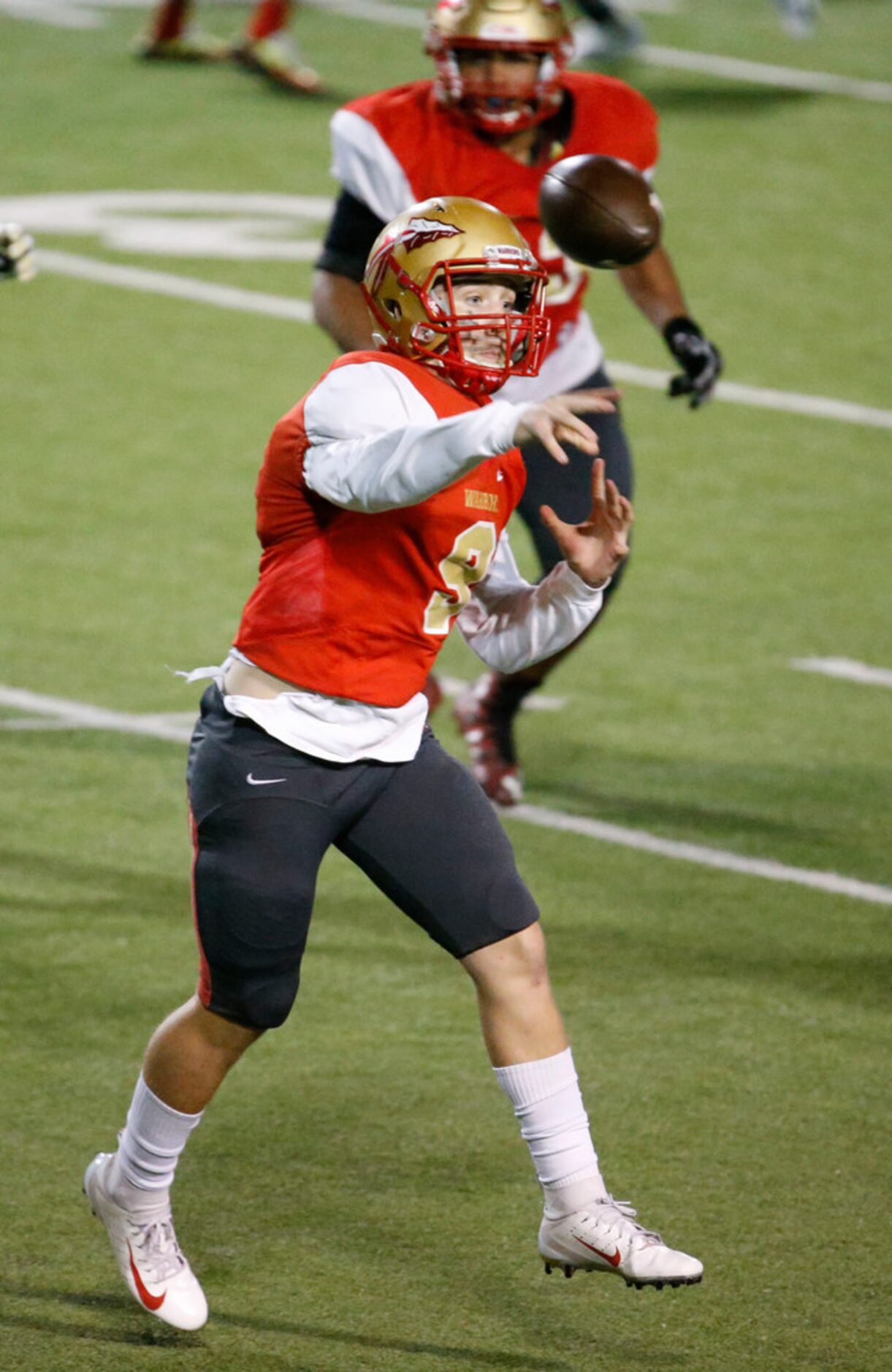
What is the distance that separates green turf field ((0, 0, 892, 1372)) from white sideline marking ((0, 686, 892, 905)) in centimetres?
5

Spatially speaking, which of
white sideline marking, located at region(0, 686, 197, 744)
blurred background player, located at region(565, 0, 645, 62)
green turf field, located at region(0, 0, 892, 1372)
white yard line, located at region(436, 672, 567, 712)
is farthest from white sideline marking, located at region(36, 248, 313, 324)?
blurred background player, located at region(565, 0, 645, 62)

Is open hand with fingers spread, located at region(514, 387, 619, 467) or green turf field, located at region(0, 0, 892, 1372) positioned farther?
green turf field, located at region(0, 0, 892, 1372)

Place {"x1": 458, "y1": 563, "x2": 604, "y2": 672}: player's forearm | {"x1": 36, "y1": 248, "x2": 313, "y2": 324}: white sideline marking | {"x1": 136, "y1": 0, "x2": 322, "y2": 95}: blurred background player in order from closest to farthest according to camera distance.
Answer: {"x1": 458, "y1": 563, "x2": 604, "y2": 672}: player's forearm → {"x1": 36, "y1": 248, "x2": 313, "y2": 324}: white sideline marking → {"x1": 136, "y1": 0, "x2": 322, "y2": 95}: blurred background player

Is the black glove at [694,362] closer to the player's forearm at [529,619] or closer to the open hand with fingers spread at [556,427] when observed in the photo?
the player's forearm at [529,619]

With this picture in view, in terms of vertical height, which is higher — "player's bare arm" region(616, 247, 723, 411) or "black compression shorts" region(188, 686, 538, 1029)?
"black compression shorts" region(188, 686, 538, 1029)

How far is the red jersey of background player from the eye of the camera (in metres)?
5.89

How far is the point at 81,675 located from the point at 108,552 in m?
1.18

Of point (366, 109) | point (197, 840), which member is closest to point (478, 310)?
point (197, 840)

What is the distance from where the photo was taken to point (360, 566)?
3.69 m

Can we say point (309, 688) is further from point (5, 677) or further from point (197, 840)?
point (5, 677)

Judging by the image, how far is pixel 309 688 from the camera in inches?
147

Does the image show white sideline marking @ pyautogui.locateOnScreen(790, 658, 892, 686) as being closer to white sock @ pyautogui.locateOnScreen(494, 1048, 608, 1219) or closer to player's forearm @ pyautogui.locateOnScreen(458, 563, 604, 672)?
player's forearm @ pyautogui.locateOnScreen(458, 563, 604, 672)

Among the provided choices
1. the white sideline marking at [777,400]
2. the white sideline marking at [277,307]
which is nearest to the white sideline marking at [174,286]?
the white sideline marking at [277,307]

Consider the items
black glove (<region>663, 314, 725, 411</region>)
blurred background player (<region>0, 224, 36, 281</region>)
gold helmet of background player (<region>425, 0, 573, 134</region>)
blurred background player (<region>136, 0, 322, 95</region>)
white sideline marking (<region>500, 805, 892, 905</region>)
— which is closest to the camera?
blurred background player (<region>0, 224, 36, 281</region>)
